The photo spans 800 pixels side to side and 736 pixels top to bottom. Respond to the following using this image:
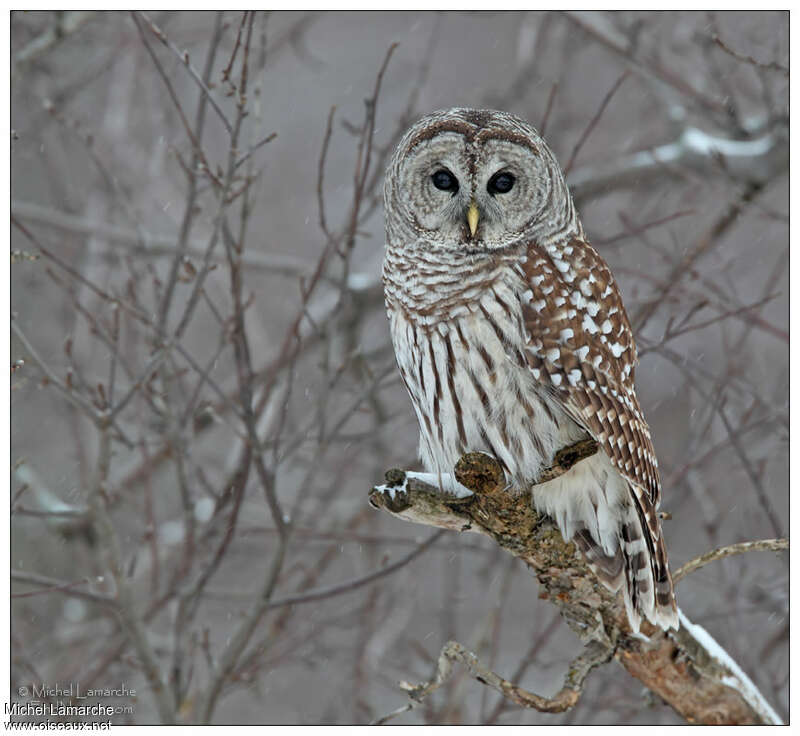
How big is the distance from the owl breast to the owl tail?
1.26 ft

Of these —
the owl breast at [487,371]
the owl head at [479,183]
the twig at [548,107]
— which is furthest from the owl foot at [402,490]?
the twig at [548,107]

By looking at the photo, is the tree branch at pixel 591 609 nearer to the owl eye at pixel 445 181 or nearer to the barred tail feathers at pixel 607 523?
the barred tail feathers at pixel 607 523

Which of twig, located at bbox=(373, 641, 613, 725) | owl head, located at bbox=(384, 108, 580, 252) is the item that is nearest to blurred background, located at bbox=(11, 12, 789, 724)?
owl head, located at bbox=(384, 108, 580, 252)

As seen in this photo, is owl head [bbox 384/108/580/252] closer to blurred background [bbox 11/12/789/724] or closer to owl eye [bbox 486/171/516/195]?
owl eye [bbox 486/171/516/195]

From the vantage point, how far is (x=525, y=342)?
3633mm

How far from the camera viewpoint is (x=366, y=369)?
431 centimetres

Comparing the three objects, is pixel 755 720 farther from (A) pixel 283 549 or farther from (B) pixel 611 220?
(B) pixel 611 220

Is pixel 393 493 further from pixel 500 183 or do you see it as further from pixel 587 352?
pixel 500 183

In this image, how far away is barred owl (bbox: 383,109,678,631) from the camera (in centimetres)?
365

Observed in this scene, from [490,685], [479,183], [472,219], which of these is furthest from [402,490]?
[479,183]

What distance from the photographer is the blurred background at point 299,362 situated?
417 centimetres

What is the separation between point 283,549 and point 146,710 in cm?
326

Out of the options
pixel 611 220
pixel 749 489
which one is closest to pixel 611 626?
pixel 749 489

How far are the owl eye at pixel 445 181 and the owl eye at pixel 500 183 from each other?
148 millimetres
